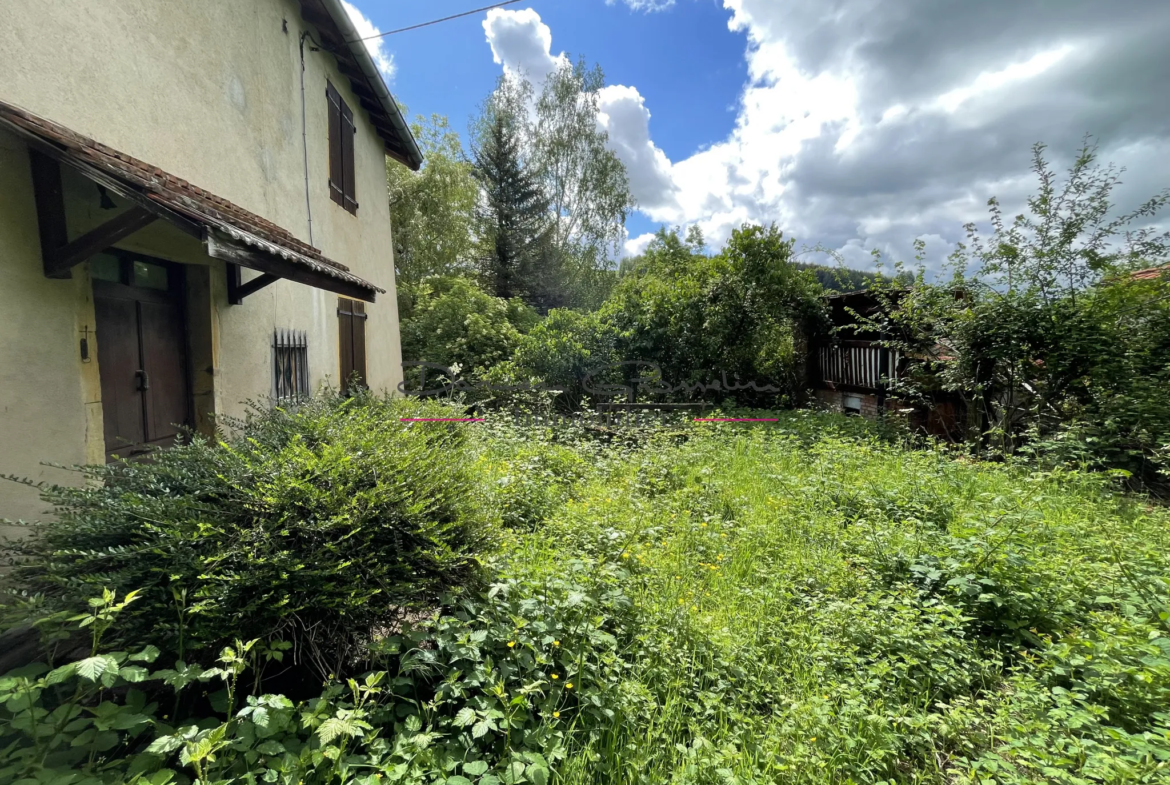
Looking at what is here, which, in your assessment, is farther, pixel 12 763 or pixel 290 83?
pixel 290 83

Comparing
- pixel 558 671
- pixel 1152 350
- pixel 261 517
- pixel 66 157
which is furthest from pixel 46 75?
pixel 1152 350

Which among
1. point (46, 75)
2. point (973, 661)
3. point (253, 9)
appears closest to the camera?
point (973, 661)

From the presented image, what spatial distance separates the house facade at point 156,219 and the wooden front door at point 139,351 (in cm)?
1

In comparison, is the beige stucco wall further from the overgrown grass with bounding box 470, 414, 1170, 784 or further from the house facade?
the overgrown grass with bounding box 470, 414, 1170, 784

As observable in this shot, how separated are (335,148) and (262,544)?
6521 millimetres

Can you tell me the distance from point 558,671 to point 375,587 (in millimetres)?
928

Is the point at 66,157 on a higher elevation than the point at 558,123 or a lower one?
lower

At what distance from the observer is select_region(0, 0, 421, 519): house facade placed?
2.37 m

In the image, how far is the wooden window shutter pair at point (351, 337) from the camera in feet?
21.8

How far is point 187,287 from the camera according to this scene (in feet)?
12.3

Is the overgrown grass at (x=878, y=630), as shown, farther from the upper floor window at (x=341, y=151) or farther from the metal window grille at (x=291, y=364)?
the upper floor window at (x=341, y=151)

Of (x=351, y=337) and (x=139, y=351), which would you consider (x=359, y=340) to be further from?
(x=139, y=351)

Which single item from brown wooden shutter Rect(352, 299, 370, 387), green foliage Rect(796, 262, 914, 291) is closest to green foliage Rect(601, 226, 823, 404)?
green foliage Rect(796, 262, 914, 291)

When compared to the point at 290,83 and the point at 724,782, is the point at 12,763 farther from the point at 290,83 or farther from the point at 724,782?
the point at 290,83
